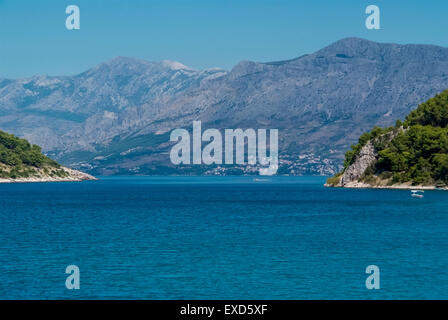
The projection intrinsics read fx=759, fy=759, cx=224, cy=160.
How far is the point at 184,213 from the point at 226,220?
2218 cm

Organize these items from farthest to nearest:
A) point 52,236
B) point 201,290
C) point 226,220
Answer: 1. point 226,220
2. point 52,236
3. point 201,290

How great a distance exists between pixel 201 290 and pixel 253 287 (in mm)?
4487

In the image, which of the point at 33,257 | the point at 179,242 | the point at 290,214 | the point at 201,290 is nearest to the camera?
the point at 201,290

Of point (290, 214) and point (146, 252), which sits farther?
point (290, 214)

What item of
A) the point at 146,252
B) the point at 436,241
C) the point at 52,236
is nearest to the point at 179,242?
the point at 146,252

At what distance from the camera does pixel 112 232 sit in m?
110

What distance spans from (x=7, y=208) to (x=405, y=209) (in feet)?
289

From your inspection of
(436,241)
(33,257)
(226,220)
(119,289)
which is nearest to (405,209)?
(226,220)

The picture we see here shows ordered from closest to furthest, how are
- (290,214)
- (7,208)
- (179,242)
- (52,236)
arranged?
(179,242) → (52,236) → (290,214) → (7,208)

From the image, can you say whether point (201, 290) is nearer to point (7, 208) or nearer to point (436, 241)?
point (436, 241)

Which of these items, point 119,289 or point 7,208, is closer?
point 119,289

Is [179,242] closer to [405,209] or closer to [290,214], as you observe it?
[290,214]

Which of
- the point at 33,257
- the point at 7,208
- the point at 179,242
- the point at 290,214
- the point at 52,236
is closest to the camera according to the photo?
the point at 33,257

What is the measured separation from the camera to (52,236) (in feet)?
339
